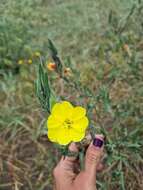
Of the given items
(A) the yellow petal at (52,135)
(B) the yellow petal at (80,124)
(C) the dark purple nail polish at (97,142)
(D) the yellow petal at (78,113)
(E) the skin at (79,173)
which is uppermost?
(D) the yellow petal at (78,113)

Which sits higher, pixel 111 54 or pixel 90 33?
pixel 90 33

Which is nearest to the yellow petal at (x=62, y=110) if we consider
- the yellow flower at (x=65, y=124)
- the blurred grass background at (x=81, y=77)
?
the yellow flower at (x=65, y=124)

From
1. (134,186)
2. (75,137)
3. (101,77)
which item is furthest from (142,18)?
(75,137)

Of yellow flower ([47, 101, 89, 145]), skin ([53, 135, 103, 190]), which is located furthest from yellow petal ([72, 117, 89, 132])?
skin ([53, 135, 103, 190])

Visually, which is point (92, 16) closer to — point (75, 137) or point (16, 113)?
point (16, 113)

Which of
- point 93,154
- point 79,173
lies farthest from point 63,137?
point 79,173

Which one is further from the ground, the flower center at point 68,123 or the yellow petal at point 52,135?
the flower center at point 68,123

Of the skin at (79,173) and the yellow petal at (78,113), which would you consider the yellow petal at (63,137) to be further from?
the skin at (79,173)
